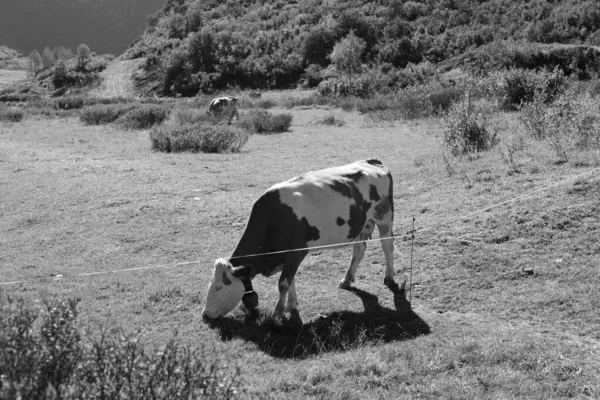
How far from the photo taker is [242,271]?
7438mm

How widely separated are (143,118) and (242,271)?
77.3ft

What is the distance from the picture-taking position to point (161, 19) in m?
108

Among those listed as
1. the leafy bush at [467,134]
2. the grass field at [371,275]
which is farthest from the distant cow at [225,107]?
the leafy bush at [467,134]

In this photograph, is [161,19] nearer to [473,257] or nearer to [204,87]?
[204,87]

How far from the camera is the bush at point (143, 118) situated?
29094 mm

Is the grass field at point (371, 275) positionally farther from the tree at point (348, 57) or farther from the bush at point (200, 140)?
the tree at point (348, 57)

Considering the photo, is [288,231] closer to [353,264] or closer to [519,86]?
[353,264]

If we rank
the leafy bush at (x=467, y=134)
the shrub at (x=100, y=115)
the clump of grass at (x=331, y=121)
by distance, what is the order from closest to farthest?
the leafy bush at (x=467, y=134) < the clump of grass at (x=331, y=121) < the shrub at (x=100, y=115)

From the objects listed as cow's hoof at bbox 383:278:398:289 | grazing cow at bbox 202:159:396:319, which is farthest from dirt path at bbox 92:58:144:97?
grazing cow at bbox 202:159:396:319

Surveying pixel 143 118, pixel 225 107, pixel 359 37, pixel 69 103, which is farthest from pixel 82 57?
pixel 225 107

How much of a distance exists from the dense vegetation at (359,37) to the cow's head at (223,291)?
41569mm

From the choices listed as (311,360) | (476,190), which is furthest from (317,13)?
(311,360)

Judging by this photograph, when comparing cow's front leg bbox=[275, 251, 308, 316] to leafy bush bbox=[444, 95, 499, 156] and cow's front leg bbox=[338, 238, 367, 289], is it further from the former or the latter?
leafy bush bbox=[444, 95, 499, 156]

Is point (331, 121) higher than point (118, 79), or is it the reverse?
point (118, 79)
